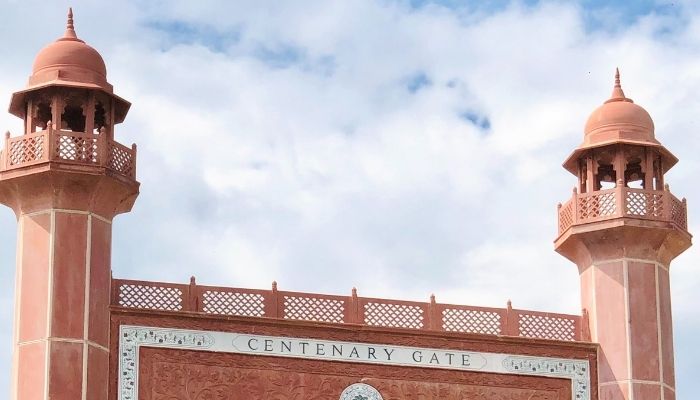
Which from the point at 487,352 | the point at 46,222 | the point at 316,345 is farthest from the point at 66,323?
the point at 487,352

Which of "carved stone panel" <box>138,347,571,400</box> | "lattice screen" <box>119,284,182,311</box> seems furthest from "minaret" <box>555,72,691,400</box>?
"lattice screen" <box>119,284,182,311</box>

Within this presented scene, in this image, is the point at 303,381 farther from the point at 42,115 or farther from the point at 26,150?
the point at 42,115

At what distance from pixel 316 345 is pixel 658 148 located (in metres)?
6.89

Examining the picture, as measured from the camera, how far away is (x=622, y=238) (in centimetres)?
3222

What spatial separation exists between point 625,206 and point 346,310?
4.99 meters

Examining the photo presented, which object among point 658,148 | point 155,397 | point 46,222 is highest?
point 658,148

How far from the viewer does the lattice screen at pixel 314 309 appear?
30.8 meters

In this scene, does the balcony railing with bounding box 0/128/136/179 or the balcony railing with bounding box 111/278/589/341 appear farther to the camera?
the balcony railing with bounding box 111/278/589/341

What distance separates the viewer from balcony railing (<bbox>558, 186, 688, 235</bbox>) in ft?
106

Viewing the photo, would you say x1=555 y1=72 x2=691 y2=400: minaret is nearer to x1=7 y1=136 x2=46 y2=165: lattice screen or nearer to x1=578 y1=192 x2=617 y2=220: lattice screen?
x1=578 y1=192 x2=617 y2=220: lattice screen

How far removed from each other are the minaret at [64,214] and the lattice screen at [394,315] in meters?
4.17

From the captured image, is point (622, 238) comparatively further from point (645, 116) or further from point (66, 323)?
point (66, 323)

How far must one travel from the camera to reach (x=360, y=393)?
3052 cm

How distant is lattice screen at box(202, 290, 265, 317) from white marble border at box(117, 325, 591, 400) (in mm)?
400
